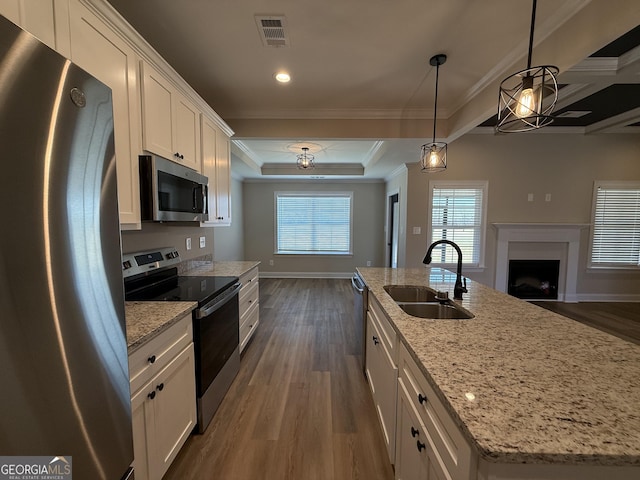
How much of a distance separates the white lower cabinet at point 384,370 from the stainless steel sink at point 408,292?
0.21 meters

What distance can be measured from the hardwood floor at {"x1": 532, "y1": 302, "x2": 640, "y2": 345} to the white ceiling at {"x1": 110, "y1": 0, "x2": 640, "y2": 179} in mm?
2955

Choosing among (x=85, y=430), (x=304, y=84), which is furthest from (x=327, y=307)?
(x=85, y=430)

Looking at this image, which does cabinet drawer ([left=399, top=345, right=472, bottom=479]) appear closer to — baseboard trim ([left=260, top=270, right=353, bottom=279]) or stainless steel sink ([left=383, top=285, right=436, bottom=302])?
stainless steel sink ([left=383, top=285, right=436, bottom=302])

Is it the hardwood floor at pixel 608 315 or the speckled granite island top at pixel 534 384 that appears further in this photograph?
the hardwood floor at pixel 608 315

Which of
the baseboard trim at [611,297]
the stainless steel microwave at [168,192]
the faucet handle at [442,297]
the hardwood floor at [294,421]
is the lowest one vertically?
the hardwood floor at [294,421]

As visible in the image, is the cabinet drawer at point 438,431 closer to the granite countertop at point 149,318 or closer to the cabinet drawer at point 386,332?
the cabinet drawer at point 386,332

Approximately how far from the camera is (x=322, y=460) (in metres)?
1.60

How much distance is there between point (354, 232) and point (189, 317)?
5255 mm

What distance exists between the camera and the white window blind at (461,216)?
14.7ft

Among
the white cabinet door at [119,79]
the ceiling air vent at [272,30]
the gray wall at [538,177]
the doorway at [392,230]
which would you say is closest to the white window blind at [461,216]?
the gray wall at [538,177]

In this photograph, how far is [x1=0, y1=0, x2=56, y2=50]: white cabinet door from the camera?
0.91 metres

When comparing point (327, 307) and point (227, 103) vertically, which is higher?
→ point (227, 103)

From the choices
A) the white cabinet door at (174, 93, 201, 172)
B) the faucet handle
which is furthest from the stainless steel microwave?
the faucet handle

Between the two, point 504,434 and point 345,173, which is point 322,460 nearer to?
point 504,434
